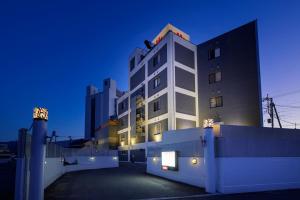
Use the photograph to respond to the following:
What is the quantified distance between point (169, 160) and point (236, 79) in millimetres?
17785

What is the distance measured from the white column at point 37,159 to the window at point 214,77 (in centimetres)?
2978

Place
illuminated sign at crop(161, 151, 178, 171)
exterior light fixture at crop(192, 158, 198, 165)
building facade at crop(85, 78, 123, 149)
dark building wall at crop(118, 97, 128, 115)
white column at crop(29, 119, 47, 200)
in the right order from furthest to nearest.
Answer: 1. building facade at crop(85, 78, 123, 149)
2. dark building wall at crop(118, 97, 128, 115)
3. illuminated sign at crop(161, 151, 178, 171)
4. exterior light fixture at crop(192, 158, 198, 165)
5. white column at crop(29, 119, 47, 200)

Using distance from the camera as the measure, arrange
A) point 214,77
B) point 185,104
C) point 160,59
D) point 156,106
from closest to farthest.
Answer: point 214,77
point 185,104
point 160,59
point 156,106

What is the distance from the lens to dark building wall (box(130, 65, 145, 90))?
161ft

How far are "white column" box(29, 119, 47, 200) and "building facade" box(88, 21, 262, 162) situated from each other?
26.9m

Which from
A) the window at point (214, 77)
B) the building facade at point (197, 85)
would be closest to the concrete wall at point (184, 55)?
the building facade at point (197, 85)

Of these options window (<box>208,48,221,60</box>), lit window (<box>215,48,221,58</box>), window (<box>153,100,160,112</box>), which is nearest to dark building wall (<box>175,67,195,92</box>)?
window (<box>208,48,221,60</box>)

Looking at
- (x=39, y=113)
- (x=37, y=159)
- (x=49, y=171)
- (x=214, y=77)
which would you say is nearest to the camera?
(x=37, y=159)

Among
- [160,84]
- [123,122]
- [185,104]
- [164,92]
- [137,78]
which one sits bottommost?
[123,122]

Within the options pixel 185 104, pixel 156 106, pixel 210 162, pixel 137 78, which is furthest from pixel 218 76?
pixel 210 162

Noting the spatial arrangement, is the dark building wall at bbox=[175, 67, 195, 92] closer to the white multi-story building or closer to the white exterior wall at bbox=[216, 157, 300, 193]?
the white multi-story building

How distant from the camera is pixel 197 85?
1594 inches

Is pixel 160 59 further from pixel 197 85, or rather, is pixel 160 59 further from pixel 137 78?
pixel 137 78

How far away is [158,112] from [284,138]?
24637 mm
